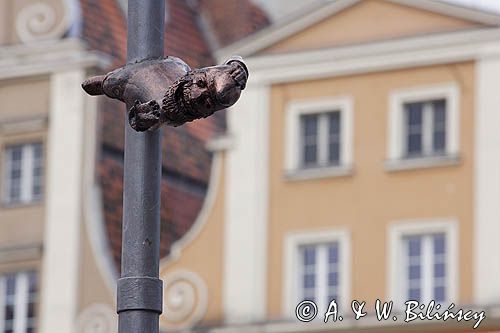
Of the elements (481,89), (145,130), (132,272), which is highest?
(481,89)

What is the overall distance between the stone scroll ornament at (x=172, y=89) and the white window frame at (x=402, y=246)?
71.5 feet

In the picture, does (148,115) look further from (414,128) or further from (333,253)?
(414,128)

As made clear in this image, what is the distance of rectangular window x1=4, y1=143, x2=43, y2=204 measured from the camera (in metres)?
32.0

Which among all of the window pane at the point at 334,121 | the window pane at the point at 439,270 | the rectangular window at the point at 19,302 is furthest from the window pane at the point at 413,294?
the rectangular window at the point at 19,302

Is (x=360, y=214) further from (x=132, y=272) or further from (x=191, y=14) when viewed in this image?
(x=132, y=272)

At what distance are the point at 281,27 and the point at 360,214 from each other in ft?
10.5

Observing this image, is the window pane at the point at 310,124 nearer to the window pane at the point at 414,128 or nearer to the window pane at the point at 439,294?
the window pane at the point at 414,128

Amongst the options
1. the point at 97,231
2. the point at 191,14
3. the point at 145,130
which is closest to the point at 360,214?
the point at 97,231

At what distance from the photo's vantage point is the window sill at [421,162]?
95.9 ft

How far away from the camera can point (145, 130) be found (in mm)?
6836

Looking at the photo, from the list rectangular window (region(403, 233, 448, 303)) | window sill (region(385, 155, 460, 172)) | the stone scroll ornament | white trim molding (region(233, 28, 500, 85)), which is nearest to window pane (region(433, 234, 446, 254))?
rectangular window (region(403, 233, 448, 303))

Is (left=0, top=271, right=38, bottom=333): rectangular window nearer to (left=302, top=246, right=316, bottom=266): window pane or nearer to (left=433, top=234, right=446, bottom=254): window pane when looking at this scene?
(left=302, top=246, right=316, bottom=266): window pane

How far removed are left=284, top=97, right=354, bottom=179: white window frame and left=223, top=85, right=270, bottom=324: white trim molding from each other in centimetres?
35

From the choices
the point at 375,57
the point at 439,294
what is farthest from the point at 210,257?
the point at 375,57
